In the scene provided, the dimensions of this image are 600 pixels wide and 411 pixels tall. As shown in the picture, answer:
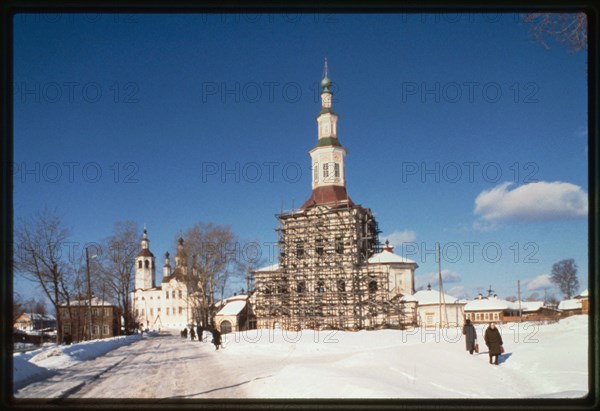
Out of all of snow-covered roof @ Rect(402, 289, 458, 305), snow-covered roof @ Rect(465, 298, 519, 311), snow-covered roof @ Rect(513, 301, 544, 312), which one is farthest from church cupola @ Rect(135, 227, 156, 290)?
snow-covered roof @ Rect(513, 301, 544, 312)

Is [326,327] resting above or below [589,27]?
below

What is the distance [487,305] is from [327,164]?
1957cm

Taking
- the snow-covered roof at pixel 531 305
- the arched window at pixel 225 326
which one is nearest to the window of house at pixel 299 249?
the arched window at pixel 225 326

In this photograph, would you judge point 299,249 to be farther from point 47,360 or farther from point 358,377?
point 358,377

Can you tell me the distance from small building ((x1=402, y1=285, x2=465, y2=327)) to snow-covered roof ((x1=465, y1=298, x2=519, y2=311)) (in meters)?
1.98

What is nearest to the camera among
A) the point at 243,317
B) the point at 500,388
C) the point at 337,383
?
the point at 337,383

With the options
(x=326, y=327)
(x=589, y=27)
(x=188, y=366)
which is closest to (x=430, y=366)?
(x=188, y=366)

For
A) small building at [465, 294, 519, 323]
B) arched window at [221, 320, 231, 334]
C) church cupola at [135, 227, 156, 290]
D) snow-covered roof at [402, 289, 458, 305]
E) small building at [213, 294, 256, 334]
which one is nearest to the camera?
snow-covered roof at [402, 289, 458, 305]

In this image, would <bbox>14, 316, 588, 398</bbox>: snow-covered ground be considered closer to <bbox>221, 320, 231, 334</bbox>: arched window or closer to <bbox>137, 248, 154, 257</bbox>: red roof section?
<bbox>221, 320, 231, 334</bbox>: arched window

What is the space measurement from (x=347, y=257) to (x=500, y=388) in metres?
28.1

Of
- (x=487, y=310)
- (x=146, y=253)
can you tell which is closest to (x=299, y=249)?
(x=487, y=310)

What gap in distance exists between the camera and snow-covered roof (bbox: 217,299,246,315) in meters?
42.8
